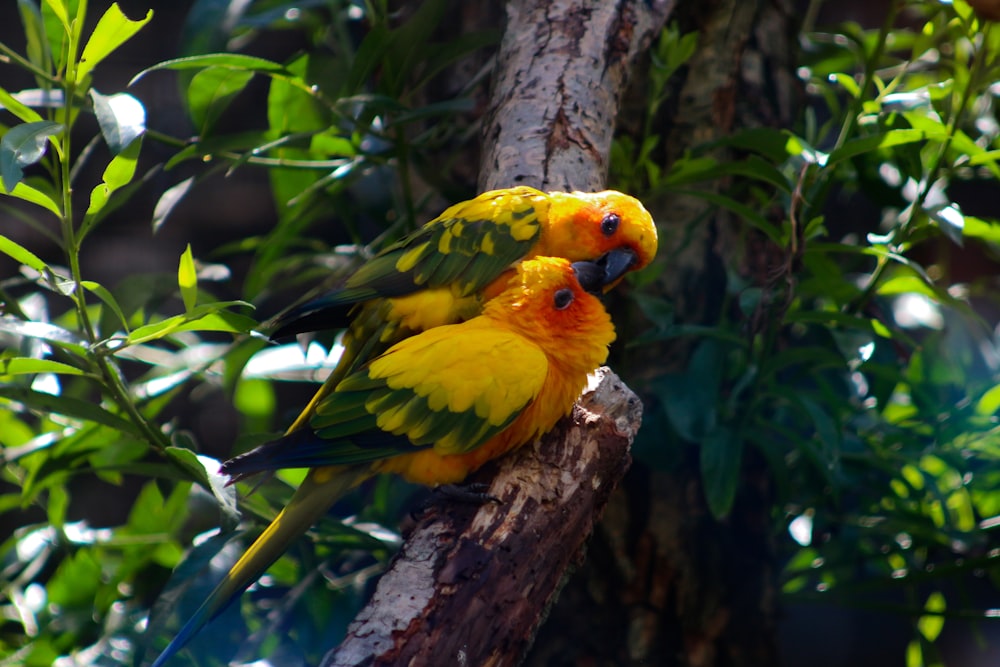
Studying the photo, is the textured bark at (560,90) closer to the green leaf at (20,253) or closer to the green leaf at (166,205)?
the green leaf at (166,205)

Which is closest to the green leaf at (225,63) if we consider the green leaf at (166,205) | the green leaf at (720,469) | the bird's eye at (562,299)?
the green leaf at (166,205)

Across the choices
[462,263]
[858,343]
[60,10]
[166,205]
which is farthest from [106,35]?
[858,343]

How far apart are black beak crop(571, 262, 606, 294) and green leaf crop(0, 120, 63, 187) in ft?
2.75

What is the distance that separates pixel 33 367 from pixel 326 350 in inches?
25.7

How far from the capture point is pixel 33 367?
129 cm

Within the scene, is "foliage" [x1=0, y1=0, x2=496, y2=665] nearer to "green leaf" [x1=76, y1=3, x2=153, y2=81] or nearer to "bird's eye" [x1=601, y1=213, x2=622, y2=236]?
"green leaf" [x1=76, y1=3, x2=153, y2=81]

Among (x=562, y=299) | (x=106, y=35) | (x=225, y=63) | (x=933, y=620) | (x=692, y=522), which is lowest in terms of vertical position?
(x=933, y=620)

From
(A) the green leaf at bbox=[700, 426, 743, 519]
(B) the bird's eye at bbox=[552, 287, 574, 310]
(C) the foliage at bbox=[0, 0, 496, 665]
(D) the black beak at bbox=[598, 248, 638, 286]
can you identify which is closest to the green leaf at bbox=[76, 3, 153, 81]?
(C) the foliage at bbox=[0, 0, 496, 665]

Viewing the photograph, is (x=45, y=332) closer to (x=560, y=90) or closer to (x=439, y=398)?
(x=439, y=398)

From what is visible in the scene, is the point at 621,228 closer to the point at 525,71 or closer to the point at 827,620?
A: the point at 525,71

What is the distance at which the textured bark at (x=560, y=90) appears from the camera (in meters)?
1.53

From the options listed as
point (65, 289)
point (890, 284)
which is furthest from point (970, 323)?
point (65, 289)

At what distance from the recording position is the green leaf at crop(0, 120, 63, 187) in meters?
1.13

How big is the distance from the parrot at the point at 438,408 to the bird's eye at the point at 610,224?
198mm
